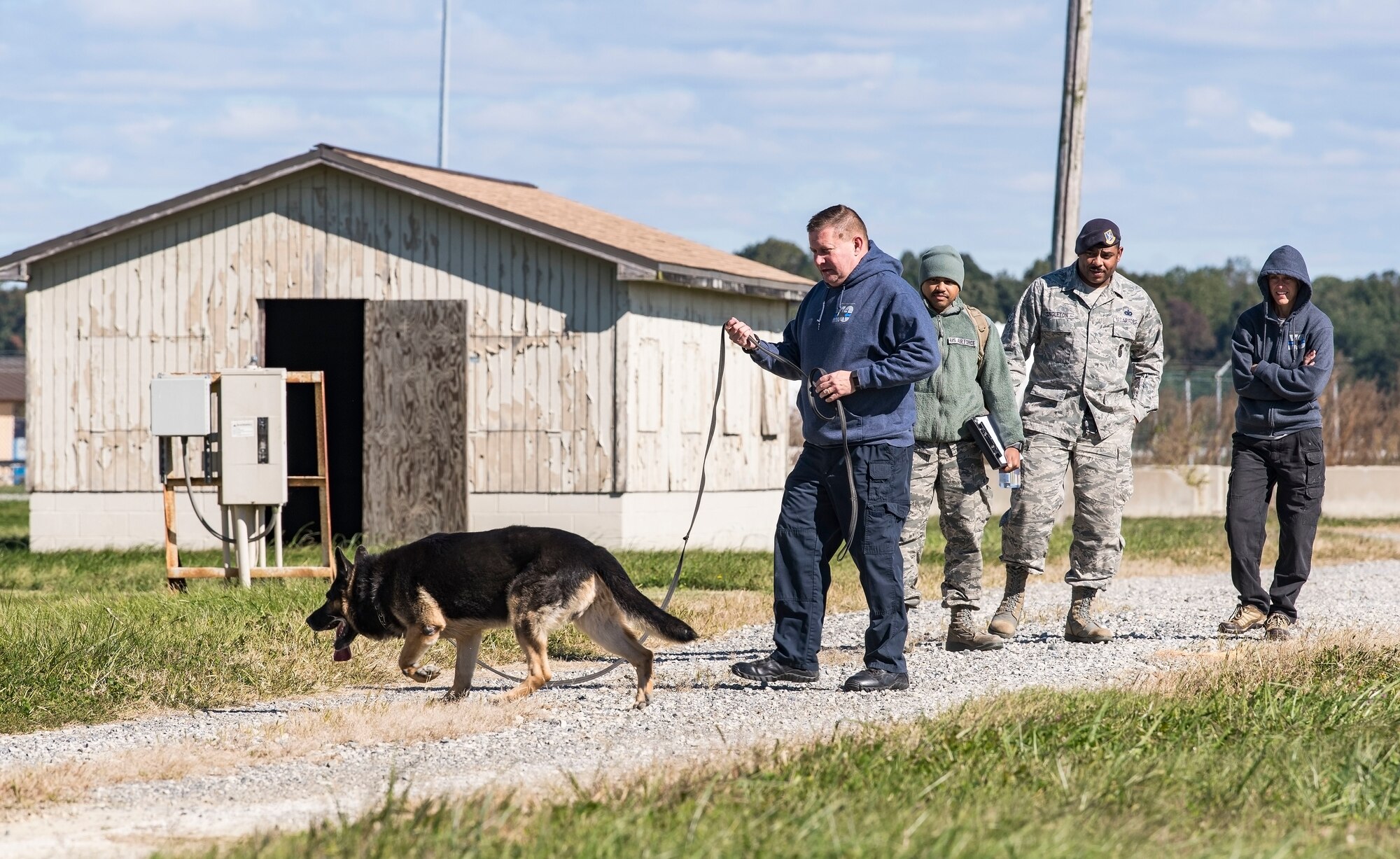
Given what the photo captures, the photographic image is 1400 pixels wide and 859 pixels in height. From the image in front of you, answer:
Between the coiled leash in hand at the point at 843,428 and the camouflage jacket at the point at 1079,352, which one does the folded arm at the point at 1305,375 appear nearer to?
the camouflage jacket at the point at 1079,352

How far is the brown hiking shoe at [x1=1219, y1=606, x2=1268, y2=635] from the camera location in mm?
8922

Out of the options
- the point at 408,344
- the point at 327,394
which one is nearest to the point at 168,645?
the point at 408,344

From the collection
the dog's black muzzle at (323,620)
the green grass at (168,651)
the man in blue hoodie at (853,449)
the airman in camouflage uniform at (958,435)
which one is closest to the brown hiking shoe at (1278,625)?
the airman in camouflage uniform at (958,435)

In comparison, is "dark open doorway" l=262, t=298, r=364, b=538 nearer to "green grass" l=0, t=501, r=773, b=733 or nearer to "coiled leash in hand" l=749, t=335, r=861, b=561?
"green grass" l=0, t=501, r=773, b=733

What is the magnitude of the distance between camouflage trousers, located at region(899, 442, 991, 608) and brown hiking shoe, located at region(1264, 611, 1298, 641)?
1676 millimetres

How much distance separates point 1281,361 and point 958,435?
1934 mm

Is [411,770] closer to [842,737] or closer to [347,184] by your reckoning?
[842,737]

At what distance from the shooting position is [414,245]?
52.2 feet

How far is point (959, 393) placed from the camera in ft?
27.6

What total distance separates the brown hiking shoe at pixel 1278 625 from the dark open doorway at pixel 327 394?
1102 cm

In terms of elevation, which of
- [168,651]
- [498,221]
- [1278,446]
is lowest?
[168,651]

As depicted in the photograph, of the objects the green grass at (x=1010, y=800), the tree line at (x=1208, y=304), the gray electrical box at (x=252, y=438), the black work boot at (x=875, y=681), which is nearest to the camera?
the green grass at (x=1010, y=800)

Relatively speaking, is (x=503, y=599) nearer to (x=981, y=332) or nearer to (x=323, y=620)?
(x=323, y=620)

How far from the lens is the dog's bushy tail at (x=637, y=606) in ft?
22.3
